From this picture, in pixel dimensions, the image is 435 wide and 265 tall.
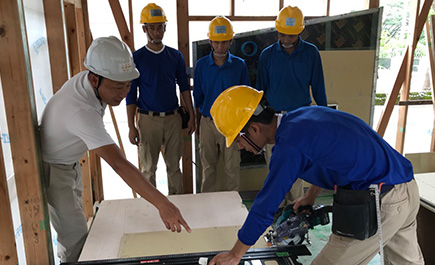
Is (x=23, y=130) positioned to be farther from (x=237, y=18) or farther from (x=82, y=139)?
(x=237, y=18)

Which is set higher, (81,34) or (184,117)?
(81,34)

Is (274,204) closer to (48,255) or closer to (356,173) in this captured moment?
(356,173)

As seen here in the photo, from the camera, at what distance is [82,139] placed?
5.55 ft

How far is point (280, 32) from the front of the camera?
9.74ft

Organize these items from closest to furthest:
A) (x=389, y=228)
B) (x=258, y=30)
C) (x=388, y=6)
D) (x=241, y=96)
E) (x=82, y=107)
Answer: (x=241, y=96)
(x=389, y=228)
(x=82, y=107)
(x=258, y=30)
(x=388, y=6)

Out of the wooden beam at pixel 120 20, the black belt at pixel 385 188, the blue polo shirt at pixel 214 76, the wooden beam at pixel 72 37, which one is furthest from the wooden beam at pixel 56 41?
the black belt at pixel 385 188

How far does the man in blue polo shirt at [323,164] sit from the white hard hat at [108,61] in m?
0.60

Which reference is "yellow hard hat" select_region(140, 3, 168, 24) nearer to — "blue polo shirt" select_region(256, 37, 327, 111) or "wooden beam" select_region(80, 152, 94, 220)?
"blue polo shirt" select_region(256, 37, 327, 111)

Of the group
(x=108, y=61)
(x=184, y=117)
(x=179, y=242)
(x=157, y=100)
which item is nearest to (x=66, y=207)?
(x=179, y=242)

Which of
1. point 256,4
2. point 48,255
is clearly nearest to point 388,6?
point 256,4

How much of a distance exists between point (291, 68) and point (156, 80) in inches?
45.7

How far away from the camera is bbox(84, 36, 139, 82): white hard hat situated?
1798 mm

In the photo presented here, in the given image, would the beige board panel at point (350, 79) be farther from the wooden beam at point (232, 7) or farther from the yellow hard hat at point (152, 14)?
the yellow hard hat at point (152, 14)

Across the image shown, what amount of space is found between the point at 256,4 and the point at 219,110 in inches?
94.5
